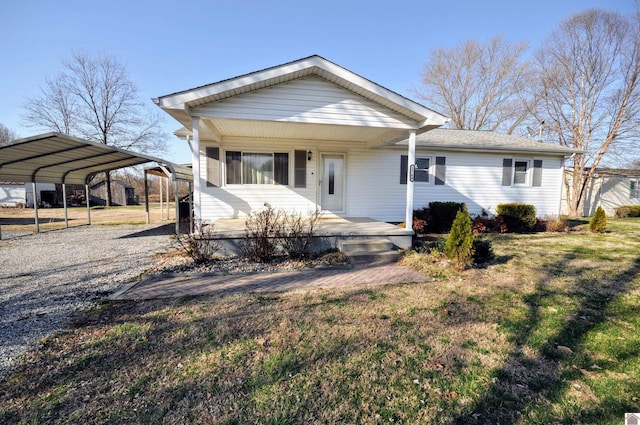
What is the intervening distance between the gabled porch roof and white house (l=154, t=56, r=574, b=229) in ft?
0.07

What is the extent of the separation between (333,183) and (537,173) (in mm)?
8601

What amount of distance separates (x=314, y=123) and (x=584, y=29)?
→ 20.9 m

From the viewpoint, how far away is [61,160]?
9.66 m

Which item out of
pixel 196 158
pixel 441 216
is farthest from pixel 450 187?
pixel 196 158

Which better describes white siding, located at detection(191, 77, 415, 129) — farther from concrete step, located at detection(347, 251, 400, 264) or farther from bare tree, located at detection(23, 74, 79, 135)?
bare tree, located at detection(23, 74, 79, 135)

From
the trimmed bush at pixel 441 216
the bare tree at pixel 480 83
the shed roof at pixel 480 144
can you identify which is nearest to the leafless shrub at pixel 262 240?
the trimmed bush at pixel 441 216

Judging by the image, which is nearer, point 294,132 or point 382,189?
point 294,132

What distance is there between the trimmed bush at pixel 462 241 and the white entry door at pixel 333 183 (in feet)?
16.0

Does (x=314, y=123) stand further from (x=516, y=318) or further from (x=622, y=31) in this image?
(x=622, y=31)

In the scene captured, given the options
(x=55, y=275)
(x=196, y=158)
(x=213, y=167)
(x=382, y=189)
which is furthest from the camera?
(x=382, y=189)

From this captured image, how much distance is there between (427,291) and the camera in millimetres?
4359

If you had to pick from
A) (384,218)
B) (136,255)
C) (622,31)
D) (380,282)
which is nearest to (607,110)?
(622,31)

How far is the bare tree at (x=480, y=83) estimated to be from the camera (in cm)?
2206

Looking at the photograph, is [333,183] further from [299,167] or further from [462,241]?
[462,241]
